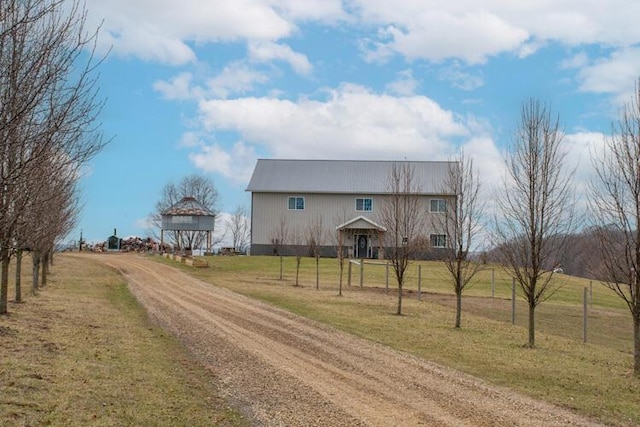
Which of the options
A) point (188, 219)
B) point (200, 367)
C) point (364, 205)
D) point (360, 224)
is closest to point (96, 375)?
point (200, 367)

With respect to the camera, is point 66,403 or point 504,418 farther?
point 504,418

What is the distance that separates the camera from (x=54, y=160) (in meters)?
11.2

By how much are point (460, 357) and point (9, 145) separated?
33.3 ft

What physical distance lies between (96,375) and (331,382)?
3.77m

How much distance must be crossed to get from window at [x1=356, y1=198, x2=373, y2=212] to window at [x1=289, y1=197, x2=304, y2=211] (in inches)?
208

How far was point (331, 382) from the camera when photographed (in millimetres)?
10750

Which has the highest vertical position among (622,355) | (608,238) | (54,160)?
(54,160)

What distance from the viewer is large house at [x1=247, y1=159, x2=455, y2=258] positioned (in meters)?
57.9

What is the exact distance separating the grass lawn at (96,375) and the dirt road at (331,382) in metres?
0.58

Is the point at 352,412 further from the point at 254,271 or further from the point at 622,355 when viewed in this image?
the point at 254,271

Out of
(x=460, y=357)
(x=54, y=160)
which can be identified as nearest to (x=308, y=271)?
(x=460, y=357)

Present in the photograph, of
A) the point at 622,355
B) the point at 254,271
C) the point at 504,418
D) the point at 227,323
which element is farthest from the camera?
the point at 254,271

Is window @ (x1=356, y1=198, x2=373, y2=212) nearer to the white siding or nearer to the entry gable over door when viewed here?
the white siding

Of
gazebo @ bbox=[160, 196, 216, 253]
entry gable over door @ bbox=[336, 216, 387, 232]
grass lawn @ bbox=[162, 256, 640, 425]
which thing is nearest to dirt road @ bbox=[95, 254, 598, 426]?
grass lawn @ bbox=[162, 256, 640, 425]
